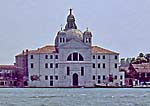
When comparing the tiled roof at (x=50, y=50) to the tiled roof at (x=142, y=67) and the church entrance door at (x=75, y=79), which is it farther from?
the tiled roof at (x=142, y=67)

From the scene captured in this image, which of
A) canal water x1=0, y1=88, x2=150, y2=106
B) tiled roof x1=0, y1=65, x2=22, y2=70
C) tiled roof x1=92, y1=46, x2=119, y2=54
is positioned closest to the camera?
canal water x1=0, y1=88, x2=150, y2=106

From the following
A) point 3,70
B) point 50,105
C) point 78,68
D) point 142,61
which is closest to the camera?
point 50,105

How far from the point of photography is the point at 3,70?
15012 centimetres

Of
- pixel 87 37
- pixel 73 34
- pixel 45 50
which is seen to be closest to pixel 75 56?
pixel 73 34

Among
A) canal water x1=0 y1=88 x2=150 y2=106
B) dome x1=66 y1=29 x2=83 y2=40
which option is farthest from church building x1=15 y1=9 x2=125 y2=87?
canal water x1=0 y1=88 x2=150 y2=106

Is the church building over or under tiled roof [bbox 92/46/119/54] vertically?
under

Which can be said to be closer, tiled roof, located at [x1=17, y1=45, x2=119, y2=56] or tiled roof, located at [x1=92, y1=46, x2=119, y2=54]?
tiled roof, located at [x1=17, y1=45, x2=119, y2=56]

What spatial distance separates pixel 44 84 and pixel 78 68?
767 cm

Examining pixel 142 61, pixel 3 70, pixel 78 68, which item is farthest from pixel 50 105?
pixel 142 61

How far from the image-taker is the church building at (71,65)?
141250 millimetres

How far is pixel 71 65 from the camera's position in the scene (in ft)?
459

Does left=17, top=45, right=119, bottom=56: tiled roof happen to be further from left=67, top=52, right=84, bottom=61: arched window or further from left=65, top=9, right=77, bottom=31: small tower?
left=65, top=9, right=77, bottom=31: small tower

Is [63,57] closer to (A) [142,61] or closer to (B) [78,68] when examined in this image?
(B) [78,68]

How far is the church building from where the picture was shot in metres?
141
